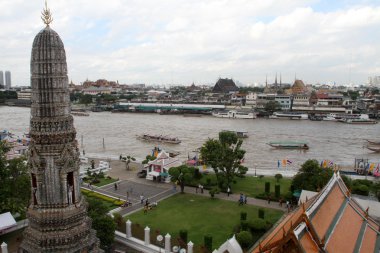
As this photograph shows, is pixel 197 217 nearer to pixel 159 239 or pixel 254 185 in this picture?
pixel 159 239

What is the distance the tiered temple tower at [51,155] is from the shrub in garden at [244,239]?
944 centimetres

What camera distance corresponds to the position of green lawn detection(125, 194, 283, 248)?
20611 mm

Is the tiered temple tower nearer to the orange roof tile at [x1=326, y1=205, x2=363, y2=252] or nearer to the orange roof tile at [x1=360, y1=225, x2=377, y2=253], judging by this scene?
the orange roof tile at [x1=326, y1=205, x2=363, y2=252]

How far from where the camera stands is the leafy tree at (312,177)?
24609 millimetres

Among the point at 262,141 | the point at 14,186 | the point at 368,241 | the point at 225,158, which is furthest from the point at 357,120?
the point at 14,186

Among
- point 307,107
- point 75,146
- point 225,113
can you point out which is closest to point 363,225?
point 75,146

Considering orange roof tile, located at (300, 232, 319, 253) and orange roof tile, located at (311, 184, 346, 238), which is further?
orange roof tile, located at (311, 184, 346, 238)

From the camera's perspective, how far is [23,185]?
66.0ft

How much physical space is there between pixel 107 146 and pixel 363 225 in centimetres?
4509

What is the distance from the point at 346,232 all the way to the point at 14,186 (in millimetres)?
17619

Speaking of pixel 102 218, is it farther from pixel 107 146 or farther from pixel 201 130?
pixel 201 130

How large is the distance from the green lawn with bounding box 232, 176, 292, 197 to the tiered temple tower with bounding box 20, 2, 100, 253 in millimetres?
18893

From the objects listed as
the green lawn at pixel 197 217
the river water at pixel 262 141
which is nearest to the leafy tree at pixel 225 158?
the green lawn at pixel 197 217

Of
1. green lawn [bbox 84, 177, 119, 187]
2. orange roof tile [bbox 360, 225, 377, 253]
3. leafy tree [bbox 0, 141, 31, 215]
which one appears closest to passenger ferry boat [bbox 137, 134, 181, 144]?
green lawn [bbox 84, 177, 119, 187]
